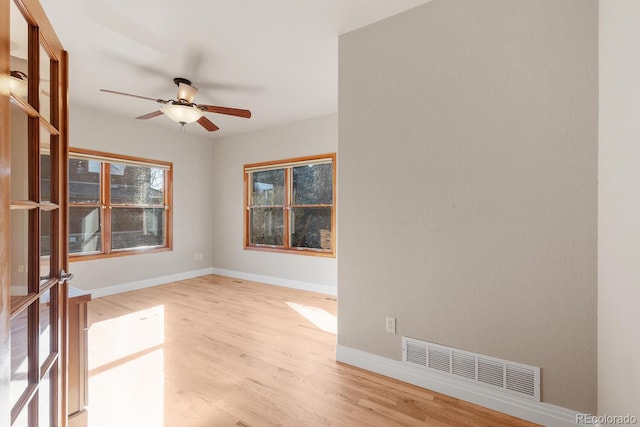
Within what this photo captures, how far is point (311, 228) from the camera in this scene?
4.89 metres

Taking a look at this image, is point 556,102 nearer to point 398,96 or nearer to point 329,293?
point 398,96

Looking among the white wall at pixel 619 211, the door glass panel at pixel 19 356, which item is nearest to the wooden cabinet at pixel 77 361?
the door glass panel at pixel 19 356

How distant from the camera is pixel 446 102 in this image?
204cm

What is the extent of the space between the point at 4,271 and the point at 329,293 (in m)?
4.05

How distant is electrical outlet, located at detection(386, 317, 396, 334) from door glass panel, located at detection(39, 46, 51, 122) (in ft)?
7.66

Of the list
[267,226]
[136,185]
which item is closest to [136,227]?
[136,185]

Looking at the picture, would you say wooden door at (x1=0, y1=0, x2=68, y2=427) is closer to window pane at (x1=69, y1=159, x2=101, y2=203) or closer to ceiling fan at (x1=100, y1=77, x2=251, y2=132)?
ceiling fan at (x1=100, y1=77, x2=251, y2=132)

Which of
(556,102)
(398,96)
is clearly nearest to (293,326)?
(398,96)

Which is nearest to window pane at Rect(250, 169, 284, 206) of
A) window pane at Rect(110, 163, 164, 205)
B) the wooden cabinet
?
window pane at Rect(110, 163, 164, 205)

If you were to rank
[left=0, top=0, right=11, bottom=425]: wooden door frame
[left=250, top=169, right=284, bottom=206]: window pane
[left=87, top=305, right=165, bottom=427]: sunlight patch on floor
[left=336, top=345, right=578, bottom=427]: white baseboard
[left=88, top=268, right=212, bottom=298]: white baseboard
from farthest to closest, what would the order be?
[left=250, top=169, right=284, bottom=206]: window pane
[left=88, top=268, right=212, bottom=298]: white baseboard
[left=87, top=305, right=165, bottom=427]: sunlight patch on floor
[left=336, top=345, right=578, bottom=427]: white baseboard
[left=0, top=0, right=11, bottom=425]: wooden door frame

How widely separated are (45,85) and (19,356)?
1106 millimetres

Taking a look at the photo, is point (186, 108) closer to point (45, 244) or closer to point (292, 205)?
point (45, 244)

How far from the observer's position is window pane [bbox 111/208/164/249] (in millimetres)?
4668
